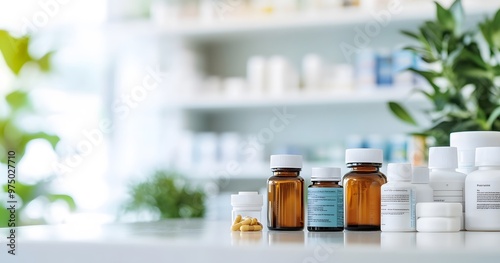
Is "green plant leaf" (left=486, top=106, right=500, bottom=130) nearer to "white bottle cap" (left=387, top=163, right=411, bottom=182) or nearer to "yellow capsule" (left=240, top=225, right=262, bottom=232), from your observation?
"white bottle cap" (left=387, top=163, right=411, bottom=182)

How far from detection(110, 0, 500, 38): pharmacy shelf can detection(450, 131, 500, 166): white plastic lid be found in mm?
2248

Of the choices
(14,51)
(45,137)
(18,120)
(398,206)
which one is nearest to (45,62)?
(14,51)

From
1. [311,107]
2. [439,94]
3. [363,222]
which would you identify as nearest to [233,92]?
[311,107]

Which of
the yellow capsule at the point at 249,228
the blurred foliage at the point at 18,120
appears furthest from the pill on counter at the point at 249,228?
the blurred foliage at the point at 18,120

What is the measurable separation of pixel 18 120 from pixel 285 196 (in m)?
1.73

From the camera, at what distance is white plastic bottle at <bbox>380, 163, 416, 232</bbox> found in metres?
0.99

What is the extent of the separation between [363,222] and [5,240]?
470mm

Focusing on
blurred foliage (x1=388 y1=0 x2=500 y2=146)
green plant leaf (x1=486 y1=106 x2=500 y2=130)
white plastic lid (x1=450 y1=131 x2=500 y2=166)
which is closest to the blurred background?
blurred foliage (x1=388 y1=0 x2=500 y2=146)

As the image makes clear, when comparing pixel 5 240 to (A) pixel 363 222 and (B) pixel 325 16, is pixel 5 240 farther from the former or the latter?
(B) pixel 325 16

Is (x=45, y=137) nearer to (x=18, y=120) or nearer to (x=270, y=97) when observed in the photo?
(x=18, y=120)

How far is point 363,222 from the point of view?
1.04 meters

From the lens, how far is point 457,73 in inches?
62.9

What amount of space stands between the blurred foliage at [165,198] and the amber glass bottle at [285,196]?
6.19 ft

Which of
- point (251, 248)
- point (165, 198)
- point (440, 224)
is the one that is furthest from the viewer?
point (165, 198)
